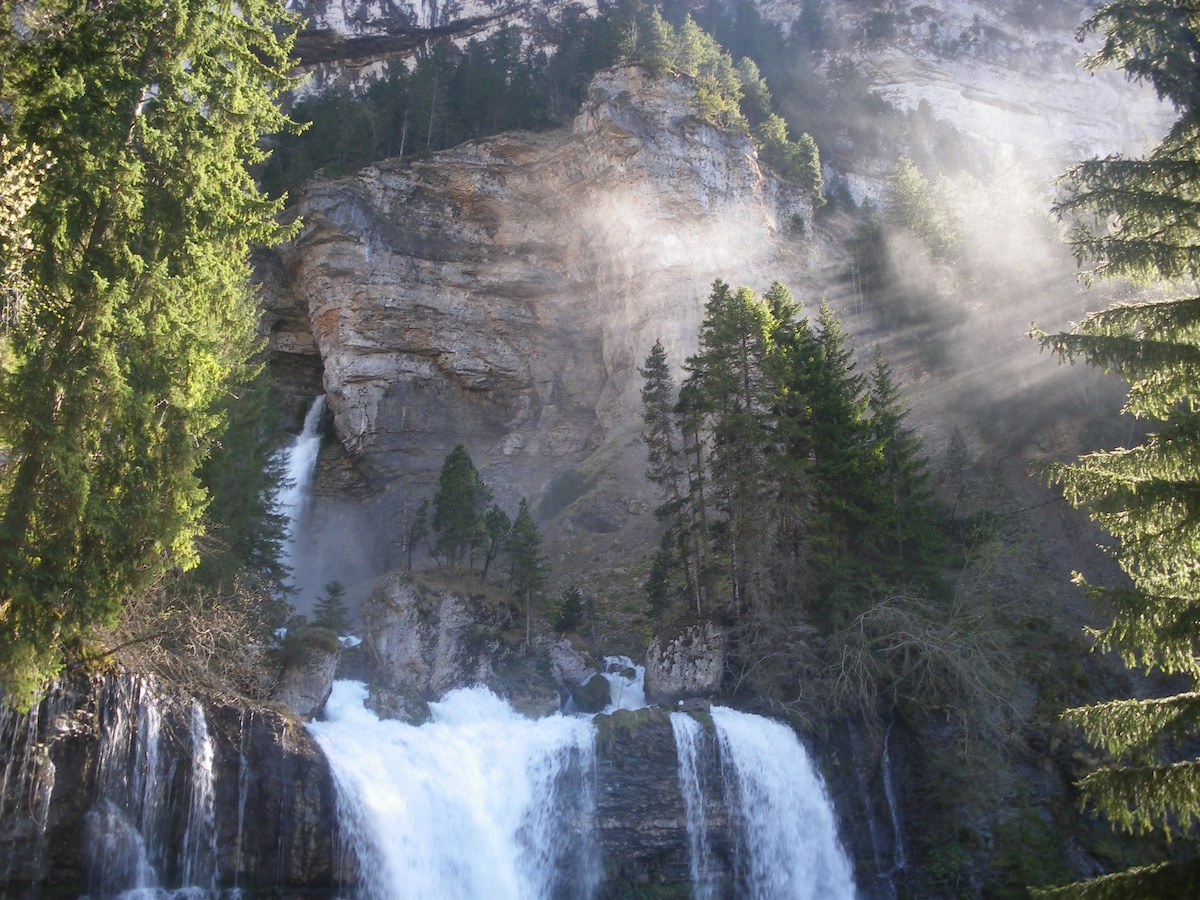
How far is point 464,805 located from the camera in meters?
18.0

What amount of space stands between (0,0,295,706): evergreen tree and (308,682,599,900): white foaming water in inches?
286

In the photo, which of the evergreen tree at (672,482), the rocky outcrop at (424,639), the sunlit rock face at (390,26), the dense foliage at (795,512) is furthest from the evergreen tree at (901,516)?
the sunlit rock face at (390,26)

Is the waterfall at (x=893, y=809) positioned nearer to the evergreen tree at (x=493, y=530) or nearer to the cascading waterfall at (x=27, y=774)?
the evergreen tree at (x=493, y=530)

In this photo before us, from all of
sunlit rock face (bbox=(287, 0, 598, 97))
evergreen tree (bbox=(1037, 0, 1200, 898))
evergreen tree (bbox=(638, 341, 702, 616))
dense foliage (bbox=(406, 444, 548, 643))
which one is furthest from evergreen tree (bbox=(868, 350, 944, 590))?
sunlit rock face (bbox=(287, 0, 598, 97))

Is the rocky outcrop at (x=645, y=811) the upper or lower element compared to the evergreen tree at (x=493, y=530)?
lower

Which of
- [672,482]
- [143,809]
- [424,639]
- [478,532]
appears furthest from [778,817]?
[143,809]

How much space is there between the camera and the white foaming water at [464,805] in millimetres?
16562

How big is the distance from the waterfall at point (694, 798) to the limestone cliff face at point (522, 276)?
1988cm

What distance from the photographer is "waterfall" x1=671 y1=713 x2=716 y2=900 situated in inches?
736

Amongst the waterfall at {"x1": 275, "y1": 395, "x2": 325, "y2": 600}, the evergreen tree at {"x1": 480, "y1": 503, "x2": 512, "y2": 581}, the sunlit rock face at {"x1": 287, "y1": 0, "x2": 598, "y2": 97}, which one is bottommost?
the evergreen tree at {"x1": 480, "y1": 503, "x2": 512, "y2": 581}

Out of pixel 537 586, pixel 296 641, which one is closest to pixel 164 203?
pixel 296 641

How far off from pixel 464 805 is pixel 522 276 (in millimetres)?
30769

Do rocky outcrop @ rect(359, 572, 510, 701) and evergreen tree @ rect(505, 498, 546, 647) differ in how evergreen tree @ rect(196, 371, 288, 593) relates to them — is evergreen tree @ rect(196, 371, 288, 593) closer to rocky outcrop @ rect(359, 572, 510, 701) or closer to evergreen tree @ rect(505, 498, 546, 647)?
rocky outcrop @ rect(359, 572, 510, 701)

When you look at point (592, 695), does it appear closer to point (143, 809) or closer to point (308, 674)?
point (308, 674)
